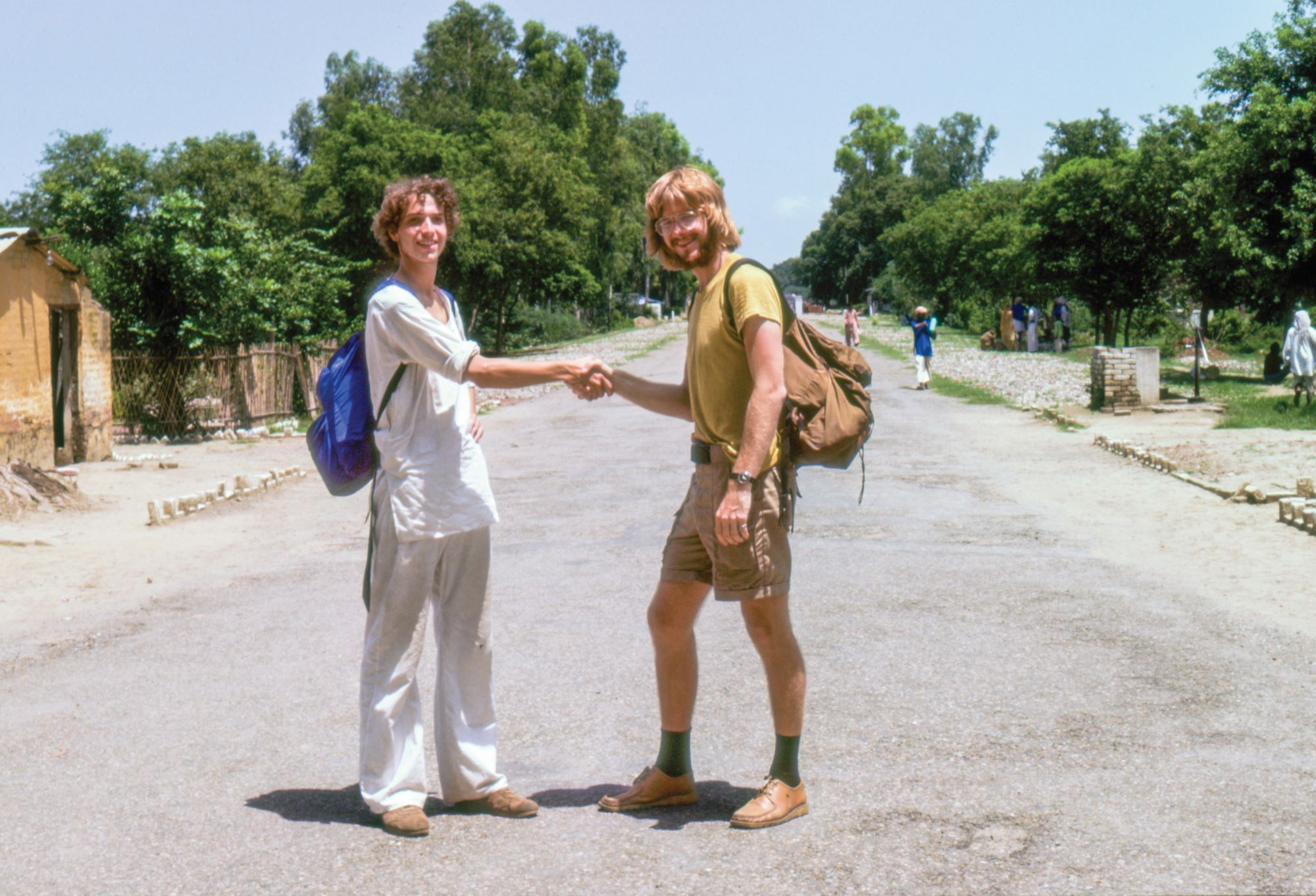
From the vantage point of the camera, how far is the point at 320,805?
4.31m

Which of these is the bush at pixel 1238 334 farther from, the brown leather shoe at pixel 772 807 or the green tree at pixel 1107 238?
the brown leather shoe at pixel 772 807

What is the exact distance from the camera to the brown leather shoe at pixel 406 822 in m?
3.96

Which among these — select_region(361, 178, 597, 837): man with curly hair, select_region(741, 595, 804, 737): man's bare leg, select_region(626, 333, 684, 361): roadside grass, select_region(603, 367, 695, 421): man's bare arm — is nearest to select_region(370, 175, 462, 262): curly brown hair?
select_region(361, 178, 597, 837): man with curly hair

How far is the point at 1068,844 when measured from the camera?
12.7ft

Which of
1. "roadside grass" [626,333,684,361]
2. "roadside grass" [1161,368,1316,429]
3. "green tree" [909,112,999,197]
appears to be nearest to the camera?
"roadside grass" [1161,368,1316,429]

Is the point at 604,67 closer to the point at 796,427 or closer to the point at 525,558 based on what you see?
the point at 525,558

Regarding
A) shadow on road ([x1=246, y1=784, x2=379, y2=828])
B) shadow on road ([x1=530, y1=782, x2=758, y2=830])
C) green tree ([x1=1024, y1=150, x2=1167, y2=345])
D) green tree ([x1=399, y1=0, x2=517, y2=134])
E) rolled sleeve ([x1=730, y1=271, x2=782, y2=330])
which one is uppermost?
green tree ([x1=399, y1=0, x2=517, y2=134])

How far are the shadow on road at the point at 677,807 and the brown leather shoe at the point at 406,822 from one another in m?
0.43

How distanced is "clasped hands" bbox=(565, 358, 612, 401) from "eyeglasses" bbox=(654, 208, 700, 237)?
50cm

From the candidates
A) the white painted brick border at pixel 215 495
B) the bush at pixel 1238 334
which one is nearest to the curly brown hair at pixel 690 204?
the white painted brick border at pixel 215 495

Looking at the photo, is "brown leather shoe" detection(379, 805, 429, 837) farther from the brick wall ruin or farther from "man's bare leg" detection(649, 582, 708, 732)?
the brick wall ruin

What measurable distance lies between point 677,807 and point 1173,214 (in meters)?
33.8

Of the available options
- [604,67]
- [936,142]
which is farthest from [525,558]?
[936,142]

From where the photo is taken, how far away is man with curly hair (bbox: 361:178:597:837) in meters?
4.01
